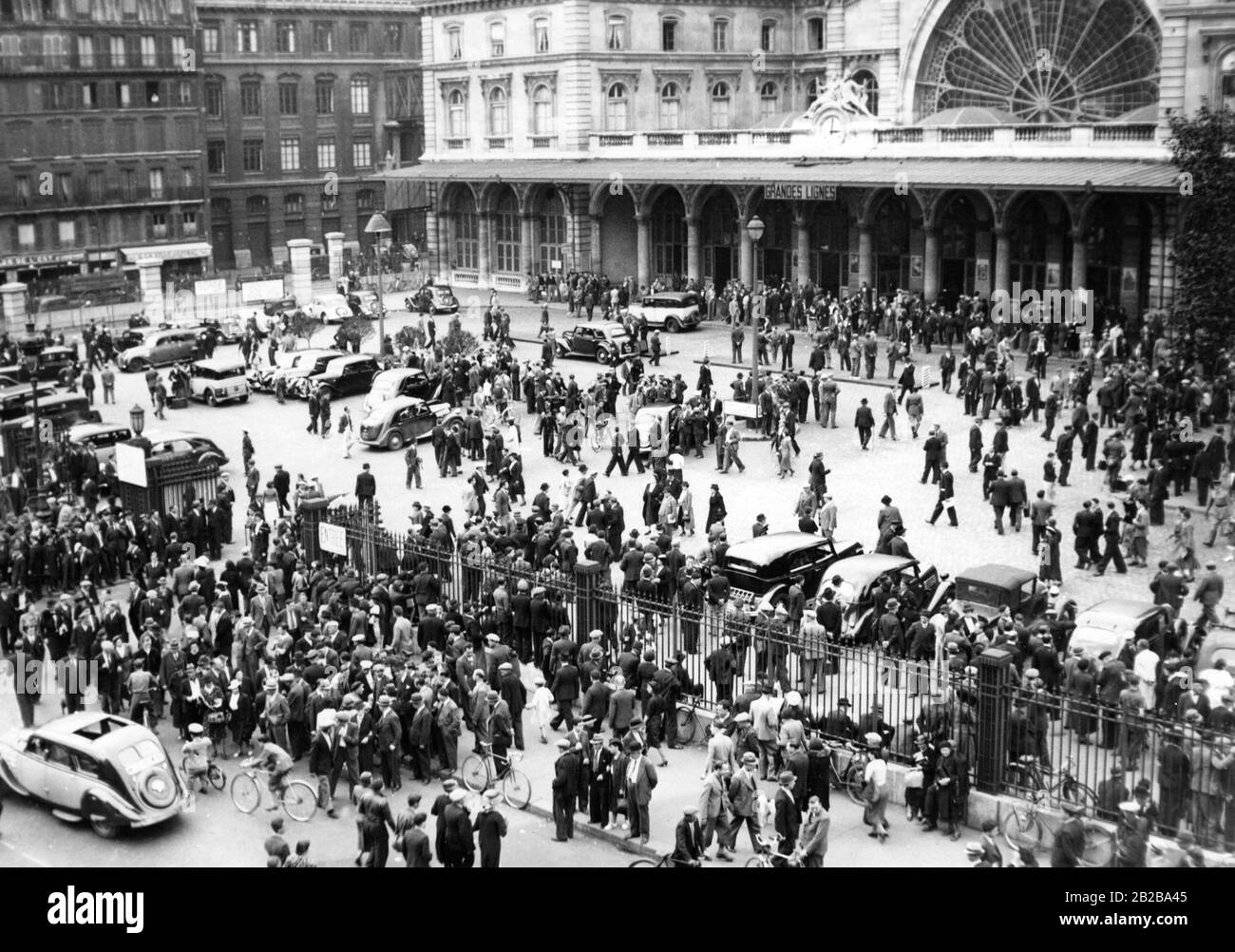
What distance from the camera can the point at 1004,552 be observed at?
93.8 ft

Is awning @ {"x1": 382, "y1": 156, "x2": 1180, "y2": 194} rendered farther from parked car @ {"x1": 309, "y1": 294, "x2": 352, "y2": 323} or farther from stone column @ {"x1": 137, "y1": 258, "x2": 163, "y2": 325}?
stone column @ {"x1": 137, "y1": 258, "x2": 163, "y2": 325}

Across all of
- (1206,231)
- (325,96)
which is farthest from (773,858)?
(325,96)

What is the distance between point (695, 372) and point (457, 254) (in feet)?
87.8

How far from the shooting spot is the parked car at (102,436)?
1483 inches

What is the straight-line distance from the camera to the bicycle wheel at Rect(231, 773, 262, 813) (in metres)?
20.1

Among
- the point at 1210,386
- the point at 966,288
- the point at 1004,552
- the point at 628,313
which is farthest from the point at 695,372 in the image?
the point at 1004,552

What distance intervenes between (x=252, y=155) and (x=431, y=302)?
26163 millimetres

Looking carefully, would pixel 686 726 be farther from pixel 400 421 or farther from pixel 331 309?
pixel 331 309

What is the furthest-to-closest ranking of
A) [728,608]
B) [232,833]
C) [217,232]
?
[217,232], [728,608], [232,833]

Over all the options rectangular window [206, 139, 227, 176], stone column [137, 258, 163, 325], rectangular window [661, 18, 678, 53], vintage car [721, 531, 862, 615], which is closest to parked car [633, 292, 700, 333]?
rectangular window [661, 18, 678, 53]

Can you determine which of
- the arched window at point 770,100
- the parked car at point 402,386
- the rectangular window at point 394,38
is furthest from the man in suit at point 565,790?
the rectangular window at point 394,38

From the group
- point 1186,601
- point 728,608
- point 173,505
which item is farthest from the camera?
point 173,505

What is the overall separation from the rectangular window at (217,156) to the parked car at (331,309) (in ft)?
77.3

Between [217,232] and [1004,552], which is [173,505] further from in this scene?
[217,232]
